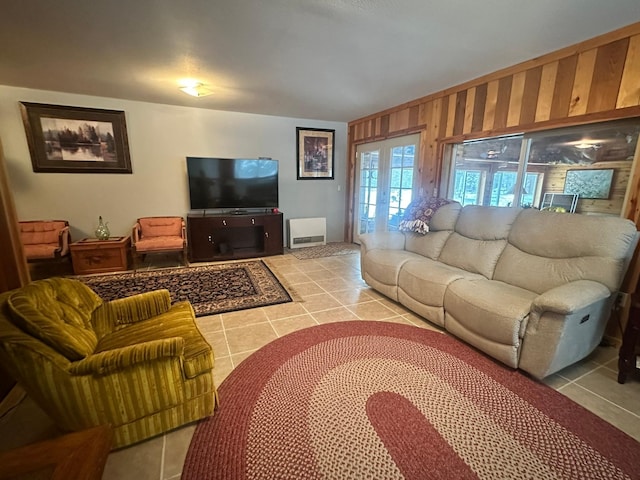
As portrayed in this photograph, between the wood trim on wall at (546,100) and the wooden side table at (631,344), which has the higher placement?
the wood trim on wall at (546,100)

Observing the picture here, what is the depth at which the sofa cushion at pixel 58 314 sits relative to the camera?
1222mm

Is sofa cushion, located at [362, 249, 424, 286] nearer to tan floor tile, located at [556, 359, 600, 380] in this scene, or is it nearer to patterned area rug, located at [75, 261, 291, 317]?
patterned area rug, located at [75, 261, 291, 317]

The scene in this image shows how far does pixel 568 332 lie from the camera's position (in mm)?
1793

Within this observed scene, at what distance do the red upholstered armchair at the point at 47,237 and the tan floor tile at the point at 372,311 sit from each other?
12.4ft

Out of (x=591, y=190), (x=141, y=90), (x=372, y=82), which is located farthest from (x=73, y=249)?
(x=591, y=190)

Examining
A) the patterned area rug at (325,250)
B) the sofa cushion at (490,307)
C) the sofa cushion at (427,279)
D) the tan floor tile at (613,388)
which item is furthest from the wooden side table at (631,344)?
the patterned area rug at (325,250)

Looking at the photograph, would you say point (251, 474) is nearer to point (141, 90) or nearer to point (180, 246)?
point (180, 246)

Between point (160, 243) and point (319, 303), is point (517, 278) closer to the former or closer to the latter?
point (319, 303)

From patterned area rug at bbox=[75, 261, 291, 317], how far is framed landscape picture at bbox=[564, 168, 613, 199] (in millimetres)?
2956

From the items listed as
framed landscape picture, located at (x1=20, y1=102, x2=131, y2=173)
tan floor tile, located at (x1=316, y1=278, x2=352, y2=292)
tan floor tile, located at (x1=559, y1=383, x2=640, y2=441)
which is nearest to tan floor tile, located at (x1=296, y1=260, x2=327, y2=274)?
tan floor tile, located at (x1=316, y1=278, x2=352, y2=292)

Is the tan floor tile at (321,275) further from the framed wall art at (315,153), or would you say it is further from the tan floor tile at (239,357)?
the framed wall art at (315,153)

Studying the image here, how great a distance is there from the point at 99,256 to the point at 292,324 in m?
3.08

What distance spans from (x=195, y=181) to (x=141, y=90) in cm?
135

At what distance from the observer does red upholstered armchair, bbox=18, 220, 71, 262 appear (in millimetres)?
3605
